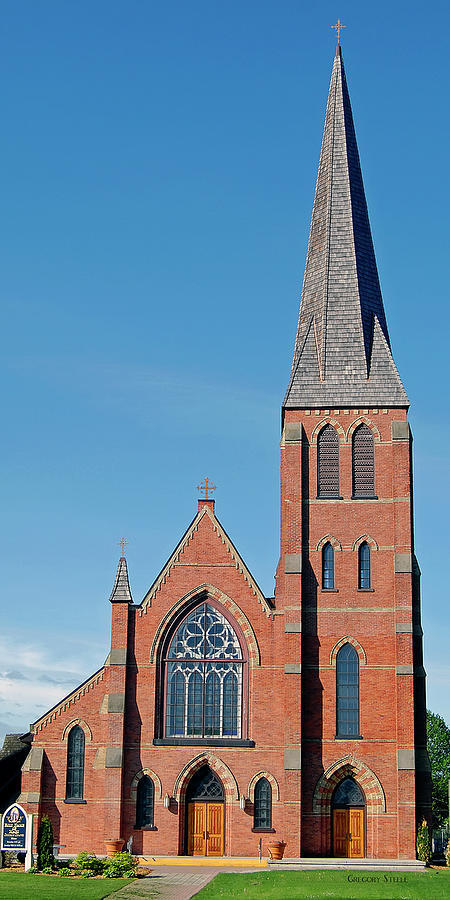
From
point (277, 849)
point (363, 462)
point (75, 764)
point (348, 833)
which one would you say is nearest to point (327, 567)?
point (363, 462)

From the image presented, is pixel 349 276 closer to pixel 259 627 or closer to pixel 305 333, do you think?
pixel 305 333

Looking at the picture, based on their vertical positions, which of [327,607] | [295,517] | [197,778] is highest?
[295,517]

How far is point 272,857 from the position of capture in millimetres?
40969

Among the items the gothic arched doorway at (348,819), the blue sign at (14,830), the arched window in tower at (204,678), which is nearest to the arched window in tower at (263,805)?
the arched window in tower at (204,678)

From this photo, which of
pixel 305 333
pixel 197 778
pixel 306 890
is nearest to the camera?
pixel 306 890

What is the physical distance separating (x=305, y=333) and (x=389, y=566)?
10754 mm

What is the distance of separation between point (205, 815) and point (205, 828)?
462 mm

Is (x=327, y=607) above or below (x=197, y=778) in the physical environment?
above

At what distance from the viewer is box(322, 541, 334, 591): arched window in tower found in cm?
4462

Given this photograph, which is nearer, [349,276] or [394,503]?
[394,503]

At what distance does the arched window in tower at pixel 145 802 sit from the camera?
4309 cm

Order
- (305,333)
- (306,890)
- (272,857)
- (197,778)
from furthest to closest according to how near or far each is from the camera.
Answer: (305,333), (197,778), (272,857), (306,890)

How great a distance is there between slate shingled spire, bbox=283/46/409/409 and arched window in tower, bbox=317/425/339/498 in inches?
50.1

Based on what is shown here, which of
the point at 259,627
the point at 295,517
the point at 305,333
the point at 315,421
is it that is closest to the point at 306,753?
the point at 259,627
